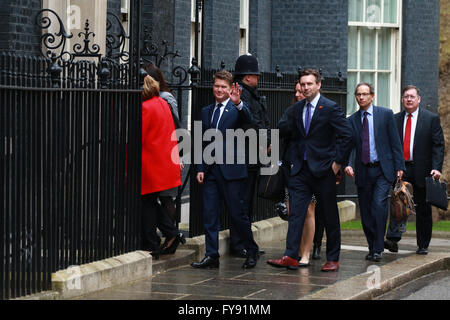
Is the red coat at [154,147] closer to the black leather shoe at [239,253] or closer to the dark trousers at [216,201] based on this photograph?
the dark trousers at [216,201]

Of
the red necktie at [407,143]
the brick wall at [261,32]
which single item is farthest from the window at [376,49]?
the red necktie at [407,143]

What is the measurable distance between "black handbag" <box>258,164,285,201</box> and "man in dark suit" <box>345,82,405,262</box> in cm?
87

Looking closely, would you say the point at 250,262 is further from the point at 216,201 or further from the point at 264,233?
the point at 264,233

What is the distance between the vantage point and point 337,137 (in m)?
10.6

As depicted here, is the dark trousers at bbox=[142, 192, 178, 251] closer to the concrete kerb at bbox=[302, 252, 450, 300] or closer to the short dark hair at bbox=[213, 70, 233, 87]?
the short dark hair at bbox=[213, 70, 233, 87]

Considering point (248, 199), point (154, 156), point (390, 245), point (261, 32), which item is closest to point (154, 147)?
point (154, 156)

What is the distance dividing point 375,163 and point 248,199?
139 centimetres

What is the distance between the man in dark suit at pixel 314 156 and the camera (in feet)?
34.6

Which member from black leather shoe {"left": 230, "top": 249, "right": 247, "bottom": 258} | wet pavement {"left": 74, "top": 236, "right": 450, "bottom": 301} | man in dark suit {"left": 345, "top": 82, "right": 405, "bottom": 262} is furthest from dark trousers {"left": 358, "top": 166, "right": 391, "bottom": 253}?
black leather shoe {"left": 230, "top": 249, "right": 247, "bottom": 258}

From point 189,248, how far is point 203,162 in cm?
110

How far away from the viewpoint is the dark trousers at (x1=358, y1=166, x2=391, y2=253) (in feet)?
38.0

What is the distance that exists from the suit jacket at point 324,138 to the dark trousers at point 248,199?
0.80 m
